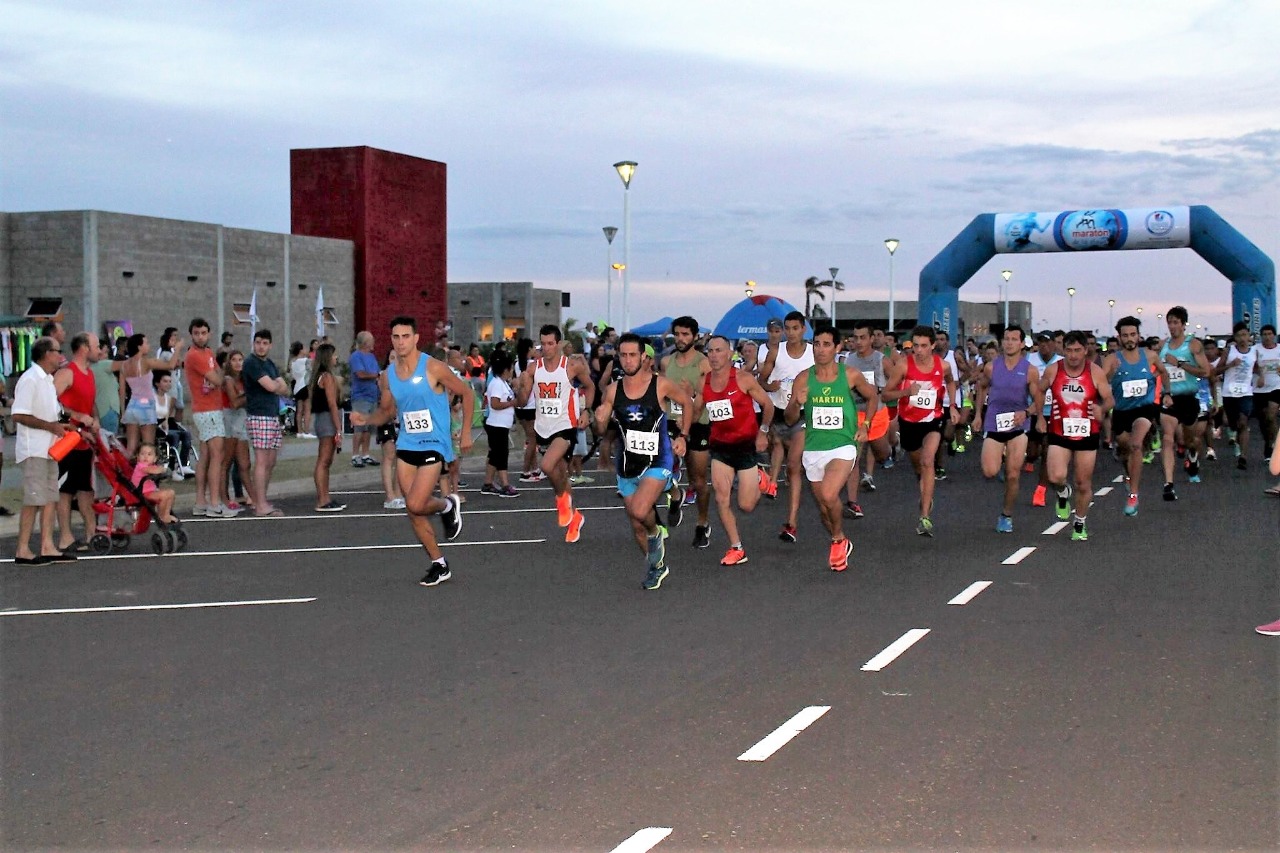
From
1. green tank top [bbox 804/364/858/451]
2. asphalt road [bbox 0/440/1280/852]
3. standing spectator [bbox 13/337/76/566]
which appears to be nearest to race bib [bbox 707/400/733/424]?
green tank top [bbox 804/364/858/451]

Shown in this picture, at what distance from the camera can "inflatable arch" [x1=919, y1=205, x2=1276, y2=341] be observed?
33156mm

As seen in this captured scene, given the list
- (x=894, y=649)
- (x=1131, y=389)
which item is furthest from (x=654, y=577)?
(x=1131, y=389)

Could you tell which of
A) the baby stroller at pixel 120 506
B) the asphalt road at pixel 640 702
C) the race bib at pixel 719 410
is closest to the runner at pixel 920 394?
the asphalt road at pixel 640 702

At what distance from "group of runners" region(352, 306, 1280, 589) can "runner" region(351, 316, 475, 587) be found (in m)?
0.01

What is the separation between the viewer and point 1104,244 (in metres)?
34.5

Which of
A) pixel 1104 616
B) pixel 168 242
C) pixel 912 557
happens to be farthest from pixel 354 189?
pixel 1104 616

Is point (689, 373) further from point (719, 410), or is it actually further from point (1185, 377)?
point (1185, 377)

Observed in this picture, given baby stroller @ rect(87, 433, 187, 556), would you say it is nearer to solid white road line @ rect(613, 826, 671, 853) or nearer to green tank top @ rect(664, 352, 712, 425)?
green tank top @ rect(664, 352, 712, 425)

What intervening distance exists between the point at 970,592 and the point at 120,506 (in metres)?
7.11

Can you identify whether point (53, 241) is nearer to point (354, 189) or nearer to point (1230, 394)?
point (354, 189)

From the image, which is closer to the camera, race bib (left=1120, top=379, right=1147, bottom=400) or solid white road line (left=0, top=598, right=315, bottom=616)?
solid white road line (left=0, top=598, right=315, bottom=616)

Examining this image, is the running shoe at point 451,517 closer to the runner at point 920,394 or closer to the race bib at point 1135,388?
the runner at point 920,394

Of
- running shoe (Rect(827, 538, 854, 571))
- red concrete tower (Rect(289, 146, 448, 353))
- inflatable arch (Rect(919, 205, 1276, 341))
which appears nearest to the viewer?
running shoe (Rect(827, 538, 854, 571))

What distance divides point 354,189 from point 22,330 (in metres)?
18.6
